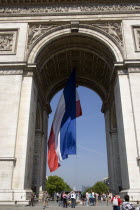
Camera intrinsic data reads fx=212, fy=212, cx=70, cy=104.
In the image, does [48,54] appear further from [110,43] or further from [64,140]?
[64,140]

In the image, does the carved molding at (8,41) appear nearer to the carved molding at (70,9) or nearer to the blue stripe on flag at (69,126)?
the carved molding at (70,9)

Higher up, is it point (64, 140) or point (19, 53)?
point (19, 53)

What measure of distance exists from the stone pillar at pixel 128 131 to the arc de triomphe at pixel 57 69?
58 mm

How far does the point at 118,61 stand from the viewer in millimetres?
16281

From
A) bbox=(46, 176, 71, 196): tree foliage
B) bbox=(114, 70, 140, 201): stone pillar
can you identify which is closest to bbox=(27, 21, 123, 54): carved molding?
bbox=(114, 70, 140, 201): stone pillar

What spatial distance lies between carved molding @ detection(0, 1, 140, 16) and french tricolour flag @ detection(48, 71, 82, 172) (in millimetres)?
6375

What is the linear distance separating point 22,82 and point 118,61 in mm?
7469

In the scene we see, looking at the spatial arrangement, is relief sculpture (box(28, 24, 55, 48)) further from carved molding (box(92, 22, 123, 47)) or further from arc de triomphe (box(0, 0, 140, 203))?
carved molding (box(92, 22, 123, 47))

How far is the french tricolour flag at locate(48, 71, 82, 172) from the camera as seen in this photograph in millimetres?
16281

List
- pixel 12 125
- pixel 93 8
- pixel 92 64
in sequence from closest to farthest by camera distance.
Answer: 1. pixel 12 125
2. pixel 93 8
3. pixel 92 64

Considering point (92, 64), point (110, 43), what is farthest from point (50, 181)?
point (110, 43)

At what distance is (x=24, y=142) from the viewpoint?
551 inches

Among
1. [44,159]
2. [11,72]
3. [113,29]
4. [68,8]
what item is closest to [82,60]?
[113,29]

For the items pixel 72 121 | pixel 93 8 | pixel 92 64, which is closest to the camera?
pixel 72 121
